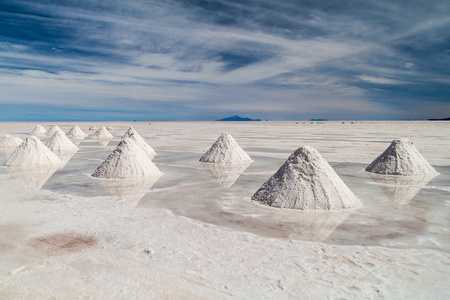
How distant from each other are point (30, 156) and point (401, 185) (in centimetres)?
1340

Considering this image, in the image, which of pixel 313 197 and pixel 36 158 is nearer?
pixel 313 197

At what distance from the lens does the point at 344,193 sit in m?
7.26

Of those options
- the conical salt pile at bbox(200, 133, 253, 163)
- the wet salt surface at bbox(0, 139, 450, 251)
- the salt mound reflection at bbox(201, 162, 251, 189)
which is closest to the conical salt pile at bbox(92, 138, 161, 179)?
the wet salt surface at bbox(0, 139, 450, 251)

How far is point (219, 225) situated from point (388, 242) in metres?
2.78

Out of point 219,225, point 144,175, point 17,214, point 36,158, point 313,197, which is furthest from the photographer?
point 36,158

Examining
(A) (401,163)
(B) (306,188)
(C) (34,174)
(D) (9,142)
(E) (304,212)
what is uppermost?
(A) (401,163)

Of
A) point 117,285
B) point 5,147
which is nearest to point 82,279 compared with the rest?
point 117,285

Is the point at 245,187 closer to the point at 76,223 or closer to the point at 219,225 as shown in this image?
the point at 219,225

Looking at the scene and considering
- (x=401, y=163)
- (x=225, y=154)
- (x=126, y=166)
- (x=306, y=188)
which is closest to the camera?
(x=306, y=188)

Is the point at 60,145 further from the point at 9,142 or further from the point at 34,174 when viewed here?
the point at 34,174

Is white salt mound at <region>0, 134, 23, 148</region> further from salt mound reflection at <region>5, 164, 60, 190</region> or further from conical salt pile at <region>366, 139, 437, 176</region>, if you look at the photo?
conical salt pile at <region>366, 139, 437, 176</region>

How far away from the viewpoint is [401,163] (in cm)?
1118

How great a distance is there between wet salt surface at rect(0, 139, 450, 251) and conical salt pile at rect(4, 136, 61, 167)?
81.4 inches

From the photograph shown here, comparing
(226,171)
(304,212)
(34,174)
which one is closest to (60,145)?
(34,174)
